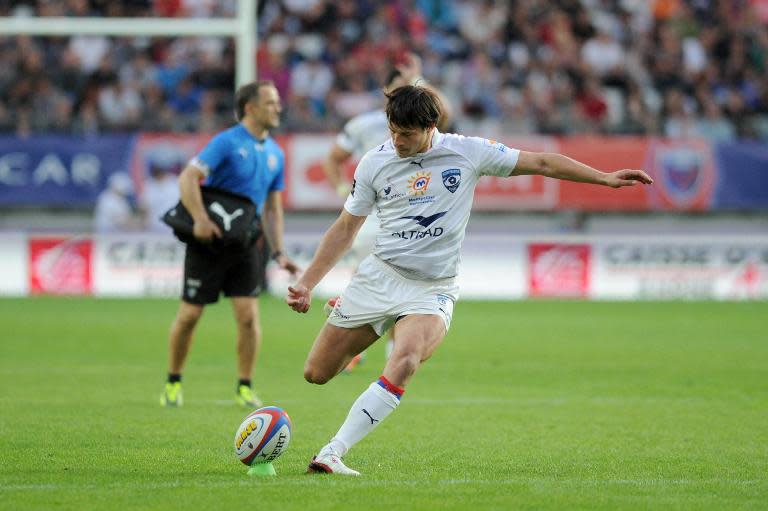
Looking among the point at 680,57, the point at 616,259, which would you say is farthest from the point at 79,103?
the point at 680,57

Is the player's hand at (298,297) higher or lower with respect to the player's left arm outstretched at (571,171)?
lower

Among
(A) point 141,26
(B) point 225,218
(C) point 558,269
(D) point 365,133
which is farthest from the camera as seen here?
(C) point 558,269

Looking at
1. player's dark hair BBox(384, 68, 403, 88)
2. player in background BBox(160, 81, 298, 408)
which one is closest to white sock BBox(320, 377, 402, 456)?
player in background BBox(160, 81, 298, 408)

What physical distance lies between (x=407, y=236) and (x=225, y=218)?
295cm

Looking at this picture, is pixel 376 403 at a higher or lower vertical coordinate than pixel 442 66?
lower

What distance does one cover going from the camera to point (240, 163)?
968cm

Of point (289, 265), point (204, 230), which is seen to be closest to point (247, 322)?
point (289, 265)

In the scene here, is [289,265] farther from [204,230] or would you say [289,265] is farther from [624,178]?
[624,178]

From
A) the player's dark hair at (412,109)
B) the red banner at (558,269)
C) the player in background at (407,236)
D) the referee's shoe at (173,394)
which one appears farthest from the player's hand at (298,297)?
the red banner at (558,269)

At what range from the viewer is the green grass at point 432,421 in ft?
20.4

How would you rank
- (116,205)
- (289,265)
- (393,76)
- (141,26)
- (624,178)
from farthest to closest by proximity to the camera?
(116,205) < (141,26) < (393,76) < (289,265) < (624,178)

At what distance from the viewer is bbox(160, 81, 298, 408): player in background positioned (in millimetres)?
9586

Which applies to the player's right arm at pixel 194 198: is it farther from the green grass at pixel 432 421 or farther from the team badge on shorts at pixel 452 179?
the team badge on shorts at pixel 452 179

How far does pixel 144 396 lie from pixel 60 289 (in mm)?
11736
